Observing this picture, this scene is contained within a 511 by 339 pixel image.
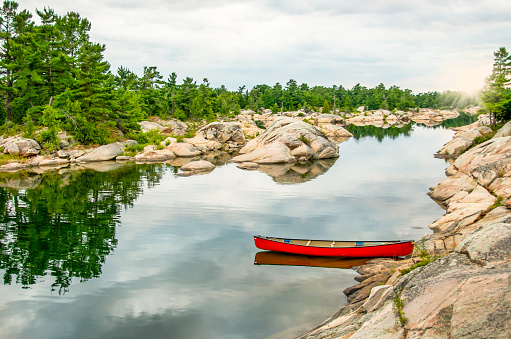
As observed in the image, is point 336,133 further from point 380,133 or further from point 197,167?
point 197,167

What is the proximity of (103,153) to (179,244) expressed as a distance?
38.1 meters

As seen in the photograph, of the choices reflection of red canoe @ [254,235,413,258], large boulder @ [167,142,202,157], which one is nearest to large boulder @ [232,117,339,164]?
large boulder @ [167,142,202,157]

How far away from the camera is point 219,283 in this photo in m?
18.5

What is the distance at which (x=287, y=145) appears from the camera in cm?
5938

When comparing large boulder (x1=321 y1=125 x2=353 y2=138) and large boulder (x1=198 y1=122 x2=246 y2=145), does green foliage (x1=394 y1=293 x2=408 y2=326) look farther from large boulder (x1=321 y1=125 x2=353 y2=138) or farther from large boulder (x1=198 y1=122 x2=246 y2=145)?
large boulder (x1=321 y1=125 x2=353 y2=138)

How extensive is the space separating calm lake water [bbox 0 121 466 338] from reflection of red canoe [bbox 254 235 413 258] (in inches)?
42.3

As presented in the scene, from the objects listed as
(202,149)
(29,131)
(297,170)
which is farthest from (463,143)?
(29,131)

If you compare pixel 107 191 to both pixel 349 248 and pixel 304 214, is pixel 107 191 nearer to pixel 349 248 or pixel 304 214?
pixel 304 214

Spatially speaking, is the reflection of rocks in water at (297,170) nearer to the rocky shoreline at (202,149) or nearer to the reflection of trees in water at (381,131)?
the rocky shoreline at (202,149)

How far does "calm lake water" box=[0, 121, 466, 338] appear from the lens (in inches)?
614

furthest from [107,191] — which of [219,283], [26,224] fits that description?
[219,283]

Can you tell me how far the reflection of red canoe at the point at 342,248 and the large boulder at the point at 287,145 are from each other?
3402cm

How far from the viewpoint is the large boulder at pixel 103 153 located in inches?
2179

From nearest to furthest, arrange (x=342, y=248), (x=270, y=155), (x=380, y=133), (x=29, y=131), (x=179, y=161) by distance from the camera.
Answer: (x=342, y=248), (x=29, y=131), (x=270, y=155), (x=179, y=161), (x=380, y=133)
